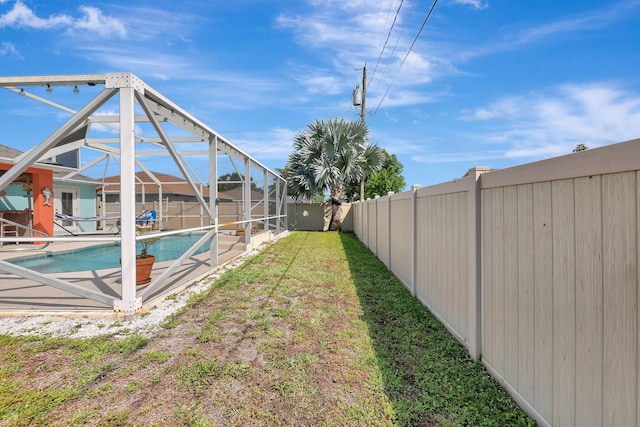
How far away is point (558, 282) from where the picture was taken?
1567 millimetres

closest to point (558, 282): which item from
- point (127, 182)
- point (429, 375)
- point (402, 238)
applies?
point (429, 375)

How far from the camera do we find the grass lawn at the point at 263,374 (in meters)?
1.91

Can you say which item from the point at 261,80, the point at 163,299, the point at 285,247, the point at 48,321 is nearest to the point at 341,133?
the point at 261,80

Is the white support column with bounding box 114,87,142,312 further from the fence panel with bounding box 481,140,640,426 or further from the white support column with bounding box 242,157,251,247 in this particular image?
the white support column with bounding box 242,157,251,247

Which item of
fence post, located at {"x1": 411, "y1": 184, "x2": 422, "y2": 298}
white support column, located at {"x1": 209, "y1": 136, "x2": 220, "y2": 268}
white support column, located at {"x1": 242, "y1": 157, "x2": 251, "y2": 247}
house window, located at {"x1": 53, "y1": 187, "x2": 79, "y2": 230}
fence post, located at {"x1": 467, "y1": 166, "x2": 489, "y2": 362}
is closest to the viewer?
fence post, located at {"x1": 467, "y1": 166, "x2": 489, "y2": 362}

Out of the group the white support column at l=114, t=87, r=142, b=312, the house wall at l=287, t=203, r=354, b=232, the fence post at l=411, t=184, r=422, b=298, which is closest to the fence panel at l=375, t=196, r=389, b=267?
the fence post at l=411, t=184, r=422, b=298

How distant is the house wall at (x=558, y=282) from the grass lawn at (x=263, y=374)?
295 millimetres

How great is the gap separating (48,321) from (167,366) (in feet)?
6.73

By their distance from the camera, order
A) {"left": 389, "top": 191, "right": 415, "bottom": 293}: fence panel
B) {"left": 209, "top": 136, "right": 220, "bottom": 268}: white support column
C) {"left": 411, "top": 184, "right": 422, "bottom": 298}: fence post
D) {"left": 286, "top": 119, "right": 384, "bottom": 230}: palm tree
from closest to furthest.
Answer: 1. {"left": 411, "top": 184, "right": 422, "bottom": 298}: fence post
2. {"left": 389, "top": 191, "right": 415, "bottom": 293}: fence panel
3. {"left": 209, "top": 136, "right": 220, "bottom": 268}: white support column
4. {"left": 286, "top": 119, "right": 384, "bottom": 230}: palm tree

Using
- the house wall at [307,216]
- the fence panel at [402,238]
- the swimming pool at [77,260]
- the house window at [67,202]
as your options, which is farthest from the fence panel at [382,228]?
the house window at [67,202]

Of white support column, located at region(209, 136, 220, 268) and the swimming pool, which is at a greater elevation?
white support column, located at region(209, 136, 220, 268)

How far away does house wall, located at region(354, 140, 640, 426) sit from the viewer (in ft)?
3.99

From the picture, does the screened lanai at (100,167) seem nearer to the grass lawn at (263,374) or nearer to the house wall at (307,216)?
the grass lawn at (263,374)

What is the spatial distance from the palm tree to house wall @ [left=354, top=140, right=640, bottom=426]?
1190 cm
